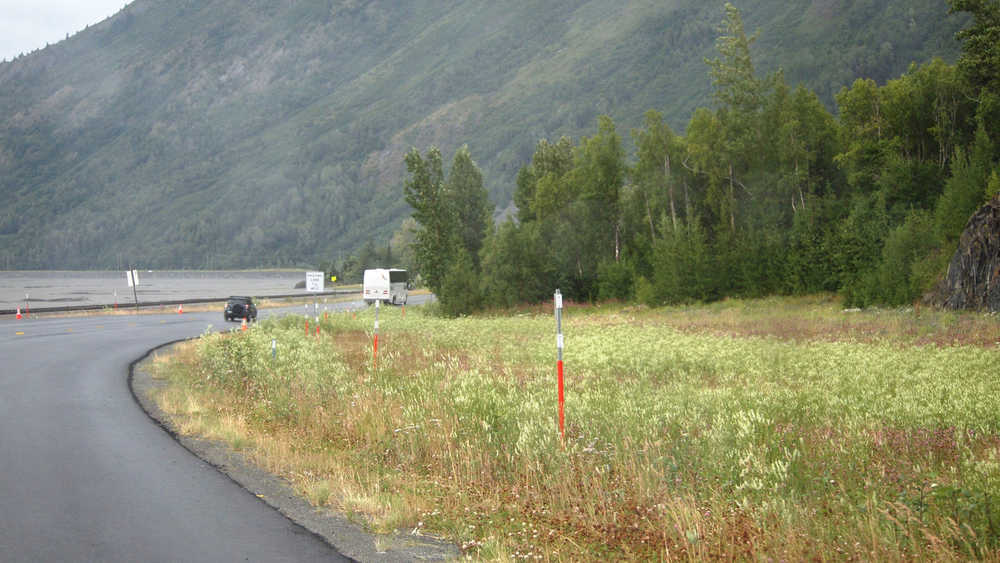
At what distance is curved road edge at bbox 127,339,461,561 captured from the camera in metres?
7.39

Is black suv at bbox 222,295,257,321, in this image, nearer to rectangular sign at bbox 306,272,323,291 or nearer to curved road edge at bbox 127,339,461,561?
rectangular sign at bbox 306,272,323,291

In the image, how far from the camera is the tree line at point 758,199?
45875mm

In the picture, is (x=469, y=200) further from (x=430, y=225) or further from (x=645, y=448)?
(x=645, y=448)

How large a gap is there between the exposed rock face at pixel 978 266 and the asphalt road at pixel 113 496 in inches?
1334

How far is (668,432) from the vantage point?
32.9ft

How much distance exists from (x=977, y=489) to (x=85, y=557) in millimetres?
8307

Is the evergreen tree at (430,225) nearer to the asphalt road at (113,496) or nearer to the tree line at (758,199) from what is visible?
the tree line at (758,199)

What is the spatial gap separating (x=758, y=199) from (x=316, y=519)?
53.9 metres

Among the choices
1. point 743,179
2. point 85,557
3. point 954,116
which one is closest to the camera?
point 85,557

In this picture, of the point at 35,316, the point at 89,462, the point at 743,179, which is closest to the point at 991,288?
the point at 743,179

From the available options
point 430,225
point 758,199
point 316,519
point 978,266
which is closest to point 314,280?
point 430,225

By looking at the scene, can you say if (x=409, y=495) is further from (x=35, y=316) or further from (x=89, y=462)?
(x=35, y=316)

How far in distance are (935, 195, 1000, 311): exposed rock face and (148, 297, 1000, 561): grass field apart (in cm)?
1664

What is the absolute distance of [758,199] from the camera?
187ft
